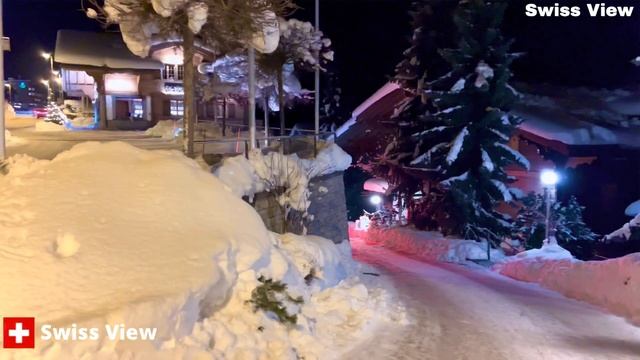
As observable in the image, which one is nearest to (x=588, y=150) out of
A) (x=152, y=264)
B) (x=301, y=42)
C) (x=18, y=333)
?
(x=301, y=42)

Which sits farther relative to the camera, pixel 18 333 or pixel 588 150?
pixel 588 150

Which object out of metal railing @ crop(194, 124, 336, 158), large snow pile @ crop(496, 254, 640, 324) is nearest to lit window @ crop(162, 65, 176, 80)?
metal railing @ crop(194, 124, 336, 158)

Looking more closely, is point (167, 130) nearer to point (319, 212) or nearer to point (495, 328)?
point (319, 212)

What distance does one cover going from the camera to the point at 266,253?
32.4ft

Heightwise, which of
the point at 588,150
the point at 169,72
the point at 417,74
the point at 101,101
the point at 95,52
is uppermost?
the point at 95,52

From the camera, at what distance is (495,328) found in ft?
37.8

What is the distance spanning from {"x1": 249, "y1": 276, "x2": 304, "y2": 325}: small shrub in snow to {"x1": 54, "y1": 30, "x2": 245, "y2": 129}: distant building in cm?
2214

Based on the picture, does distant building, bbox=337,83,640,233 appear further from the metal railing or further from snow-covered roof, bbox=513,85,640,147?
the metal railing

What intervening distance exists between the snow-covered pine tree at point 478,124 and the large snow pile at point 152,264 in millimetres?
Result: 14584

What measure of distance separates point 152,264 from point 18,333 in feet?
6.96

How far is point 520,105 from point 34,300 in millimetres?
26443

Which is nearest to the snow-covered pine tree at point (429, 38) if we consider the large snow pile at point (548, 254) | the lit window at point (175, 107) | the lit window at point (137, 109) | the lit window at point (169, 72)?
the large snow pile at point (548, 254)

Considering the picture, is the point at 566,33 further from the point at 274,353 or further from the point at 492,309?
the point at 274,353

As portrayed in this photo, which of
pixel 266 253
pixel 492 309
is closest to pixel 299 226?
pixel 492 309
